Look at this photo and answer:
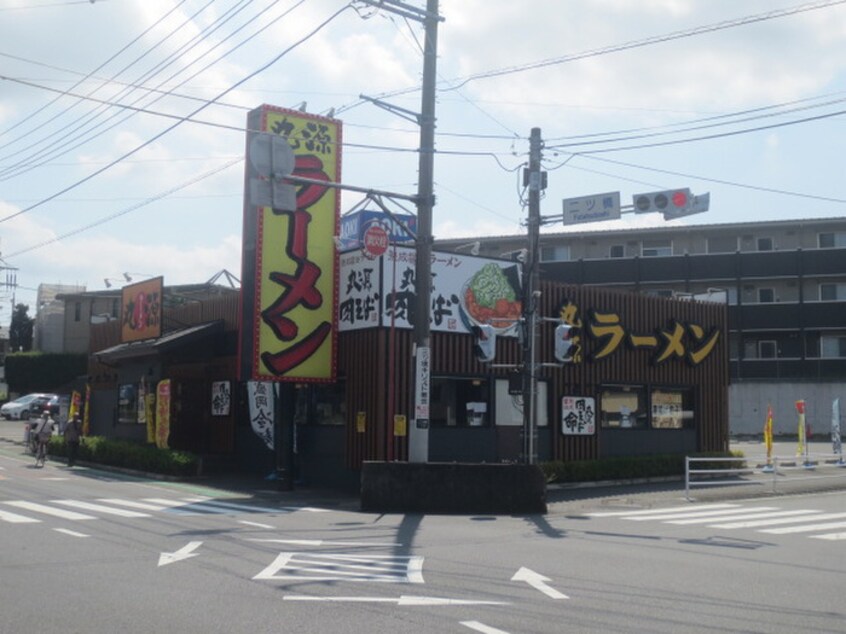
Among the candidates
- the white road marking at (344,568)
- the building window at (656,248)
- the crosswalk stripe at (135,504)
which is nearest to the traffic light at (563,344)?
the white road marking at (344,568)

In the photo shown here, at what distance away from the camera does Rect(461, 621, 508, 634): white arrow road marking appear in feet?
26.3

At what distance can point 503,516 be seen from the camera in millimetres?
18953

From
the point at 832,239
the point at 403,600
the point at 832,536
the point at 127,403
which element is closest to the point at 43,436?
the point at 127,403

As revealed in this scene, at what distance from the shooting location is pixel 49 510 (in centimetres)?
1789

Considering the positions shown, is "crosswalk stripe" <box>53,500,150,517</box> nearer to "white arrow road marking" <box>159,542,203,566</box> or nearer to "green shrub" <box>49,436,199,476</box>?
"white arrow road marking" <box>159,542,203,566</box>

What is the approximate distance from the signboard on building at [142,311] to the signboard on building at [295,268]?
9.24 metres

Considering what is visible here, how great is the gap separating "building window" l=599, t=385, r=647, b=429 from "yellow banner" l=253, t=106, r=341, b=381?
831 centimetres

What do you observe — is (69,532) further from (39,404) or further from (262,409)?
(39,404)

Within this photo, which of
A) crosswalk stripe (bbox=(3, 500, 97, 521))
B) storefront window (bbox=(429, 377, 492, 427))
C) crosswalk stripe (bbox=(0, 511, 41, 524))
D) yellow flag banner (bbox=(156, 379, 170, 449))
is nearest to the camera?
crosswalk stripe (bbox=(0, 511, 41, 524))

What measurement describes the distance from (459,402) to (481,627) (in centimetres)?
1597

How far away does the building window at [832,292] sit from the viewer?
51938mm

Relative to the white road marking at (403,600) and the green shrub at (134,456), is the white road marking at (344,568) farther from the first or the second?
the green shrub at (134,456)

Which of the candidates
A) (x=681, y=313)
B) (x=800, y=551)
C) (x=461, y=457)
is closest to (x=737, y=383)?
(x=681, y=313)

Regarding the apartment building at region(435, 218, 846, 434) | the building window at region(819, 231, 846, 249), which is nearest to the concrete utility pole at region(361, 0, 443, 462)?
the apartment building at region(435, 218, 846, 434)
